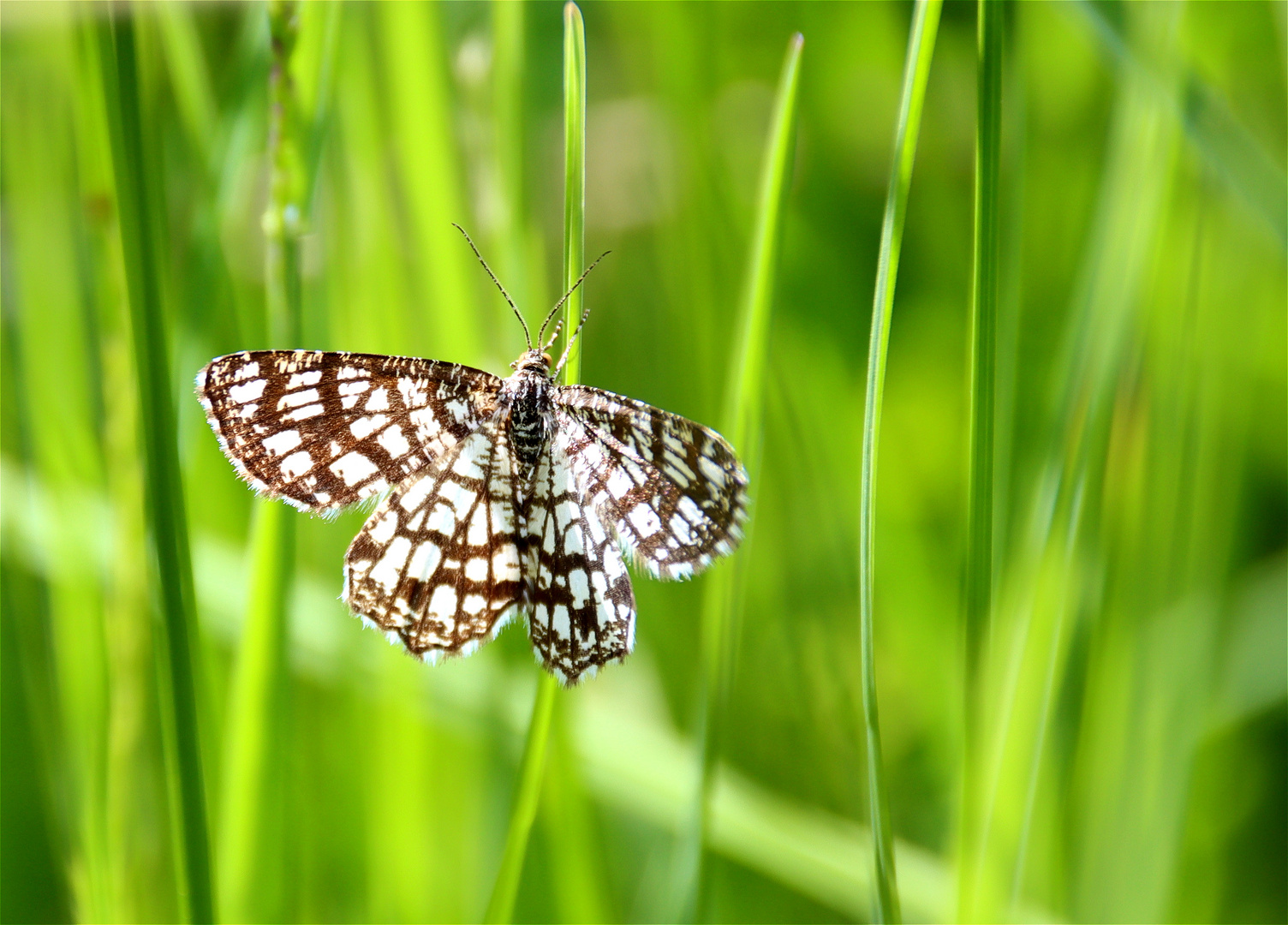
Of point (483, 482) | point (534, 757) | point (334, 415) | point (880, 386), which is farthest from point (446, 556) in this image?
point (880, 386)

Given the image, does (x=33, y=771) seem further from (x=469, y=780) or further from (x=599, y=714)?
(x=599, y=714)

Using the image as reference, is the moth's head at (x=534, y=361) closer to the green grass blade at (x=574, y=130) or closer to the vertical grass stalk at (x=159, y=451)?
the green grass blade at (x=574, y=130)

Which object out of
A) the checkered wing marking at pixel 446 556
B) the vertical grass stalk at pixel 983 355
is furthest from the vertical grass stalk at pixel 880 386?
the checkered wing marking at pixel 446 556

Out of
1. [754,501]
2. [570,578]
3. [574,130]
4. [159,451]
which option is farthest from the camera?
[754,501]

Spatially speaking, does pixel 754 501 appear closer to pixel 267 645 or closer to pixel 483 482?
pixel 483 482

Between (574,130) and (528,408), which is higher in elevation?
(574,130)

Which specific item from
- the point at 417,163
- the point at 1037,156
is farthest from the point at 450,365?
the point at 1037,156

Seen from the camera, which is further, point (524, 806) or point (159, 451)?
point (524, 806)

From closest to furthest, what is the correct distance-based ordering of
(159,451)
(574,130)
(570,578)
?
(159,451) < (574,130) < (570,578)
